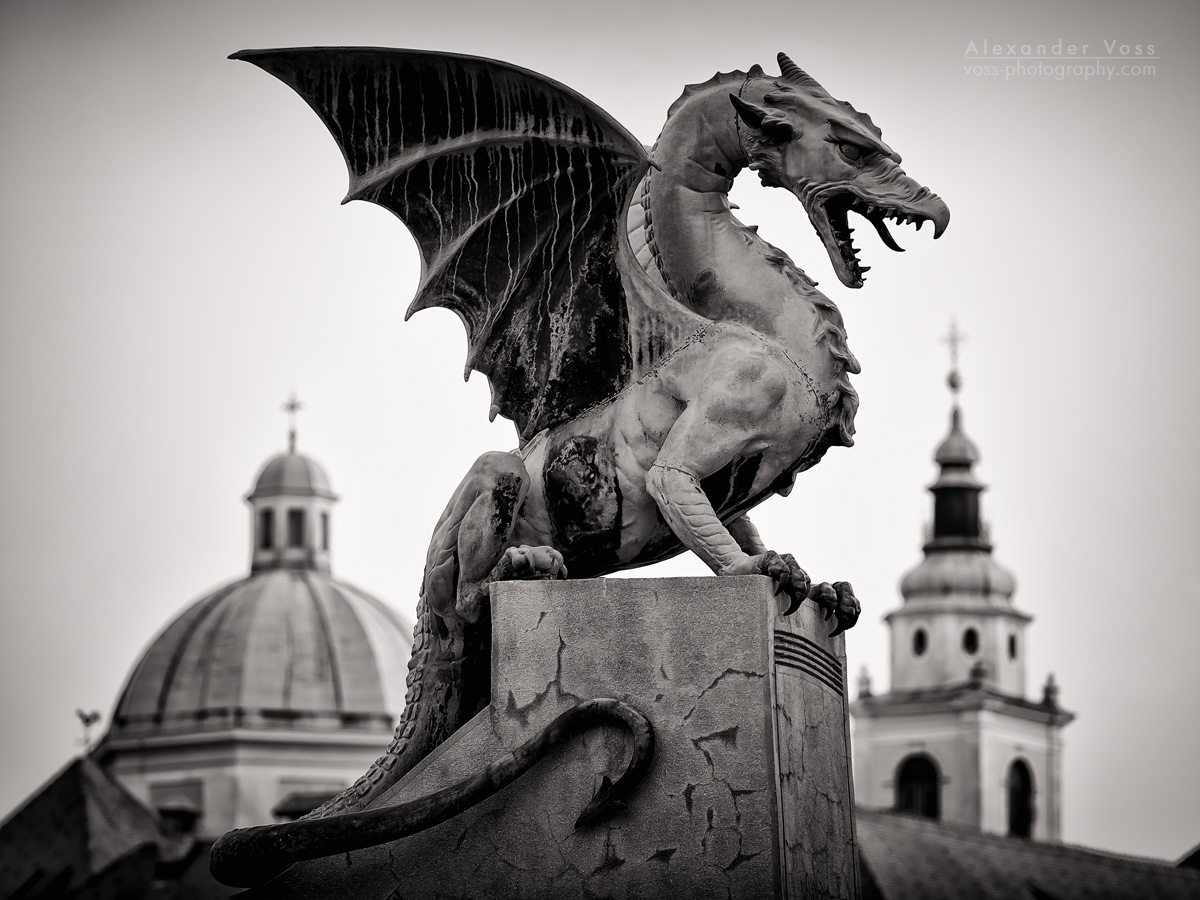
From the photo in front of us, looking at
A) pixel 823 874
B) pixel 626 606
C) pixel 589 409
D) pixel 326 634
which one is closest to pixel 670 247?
pixel 589 409

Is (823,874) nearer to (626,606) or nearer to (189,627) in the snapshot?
(626,606)

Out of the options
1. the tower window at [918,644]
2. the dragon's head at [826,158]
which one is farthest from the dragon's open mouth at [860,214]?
the tower window at [918,644]

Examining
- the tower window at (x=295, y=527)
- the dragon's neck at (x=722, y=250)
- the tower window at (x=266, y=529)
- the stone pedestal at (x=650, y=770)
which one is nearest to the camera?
the stone pedestal at (x=650, y=770)

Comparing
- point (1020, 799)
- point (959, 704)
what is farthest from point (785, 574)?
point (1020, 799)

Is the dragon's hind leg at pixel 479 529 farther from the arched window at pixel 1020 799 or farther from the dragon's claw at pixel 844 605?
the arched window at pixel 1020 799

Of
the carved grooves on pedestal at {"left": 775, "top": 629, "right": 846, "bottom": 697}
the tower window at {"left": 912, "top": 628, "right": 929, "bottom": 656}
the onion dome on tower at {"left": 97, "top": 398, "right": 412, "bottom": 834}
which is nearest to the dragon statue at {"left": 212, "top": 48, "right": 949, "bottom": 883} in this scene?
the carved grooves on pedestal at {"left": 775, "top": 629, "right": 846, "bottom": 697}

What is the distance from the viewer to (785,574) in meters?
11.7

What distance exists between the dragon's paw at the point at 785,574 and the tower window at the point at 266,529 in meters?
107

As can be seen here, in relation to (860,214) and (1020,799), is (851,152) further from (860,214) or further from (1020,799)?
(1020,799)

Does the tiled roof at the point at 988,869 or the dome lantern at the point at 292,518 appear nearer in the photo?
the tiled roof at the point at 988,869

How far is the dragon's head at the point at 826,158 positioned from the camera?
1232cm

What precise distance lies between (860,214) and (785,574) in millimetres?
1753

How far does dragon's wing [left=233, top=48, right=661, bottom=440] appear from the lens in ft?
41.0

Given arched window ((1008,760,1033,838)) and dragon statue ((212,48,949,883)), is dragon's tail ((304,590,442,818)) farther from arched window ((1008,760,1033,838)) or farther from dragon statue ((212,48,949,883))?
arched window ((1008,760,1033,838))
